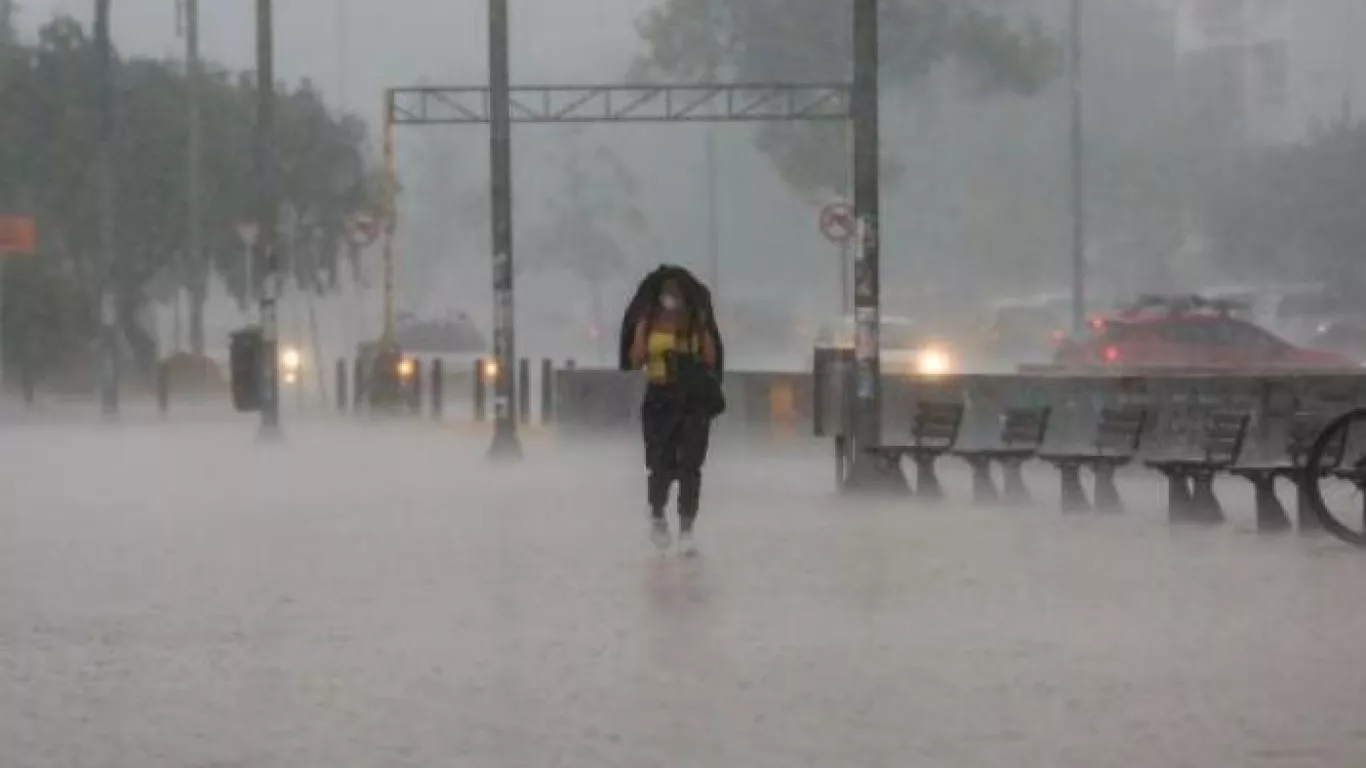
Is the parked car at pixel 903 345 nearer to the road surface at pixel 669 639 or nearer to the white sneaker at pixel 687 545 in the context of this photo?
the road surface at pixel 669 639

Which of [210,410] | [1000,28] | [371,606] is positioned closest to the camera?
[371,606]

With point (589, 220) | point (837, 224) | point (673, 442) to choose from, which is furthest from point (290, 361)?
point (589, 220)

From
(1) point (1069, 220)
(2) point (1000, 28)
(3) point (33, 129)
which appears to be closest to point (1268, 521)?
(3) point (33, 129)

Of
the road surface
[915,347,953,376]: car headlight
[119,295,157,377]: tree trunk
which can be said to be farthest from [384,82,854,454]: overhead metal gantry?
[119,295,157,377]: tree trunk

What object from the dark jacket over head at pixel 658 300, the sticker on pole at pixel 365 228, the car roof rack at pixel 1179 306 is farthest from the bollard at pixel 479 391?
the dark jacket over head at pixel 658 300

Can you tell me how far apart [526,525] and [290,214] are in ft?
164

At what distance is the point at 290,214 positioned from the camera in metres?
72.6

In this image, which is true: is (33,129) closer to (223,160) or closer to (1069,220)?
(223,160)

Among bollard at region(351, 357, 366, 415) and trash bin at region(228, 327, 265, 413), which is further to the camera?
bollard at region(351, 357, 366, 415)

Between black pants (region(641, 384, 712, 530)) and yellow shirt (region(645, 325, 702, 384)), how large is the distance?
0.26 ft

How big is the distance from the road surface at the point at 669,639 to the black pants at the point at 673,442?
0.48m

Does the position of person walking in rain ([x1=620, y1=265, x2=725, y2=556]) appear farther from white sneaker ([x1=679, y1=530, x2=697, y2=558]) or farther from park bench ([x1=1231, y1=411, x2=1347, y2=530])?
park bench ([x1=1231, y1=411, x2=1347, y2=530])

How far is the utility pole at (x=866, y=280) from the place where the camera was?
26688 mm

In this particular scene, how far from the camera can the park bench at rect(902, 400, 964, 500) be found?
26000mm
